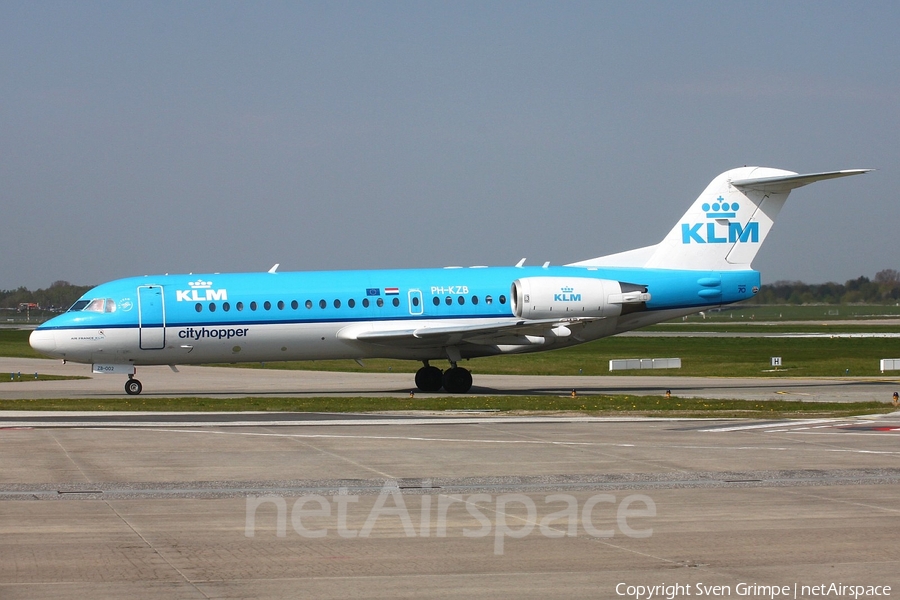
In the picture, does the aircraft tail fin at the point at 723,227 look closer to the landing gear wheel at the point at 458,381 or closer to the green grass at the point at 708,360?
the landing gear wheel at the point at 458,381

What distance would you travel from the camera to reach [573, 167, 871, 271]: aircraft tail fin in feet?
112

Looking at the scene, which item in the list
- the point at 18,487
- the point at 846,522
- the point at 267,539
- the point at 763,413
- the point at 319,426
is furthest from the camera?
the point at 763,413

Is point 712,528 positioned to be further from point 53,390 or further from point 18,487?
point 53,390

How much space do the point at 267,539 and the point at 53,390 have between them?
26367 mm

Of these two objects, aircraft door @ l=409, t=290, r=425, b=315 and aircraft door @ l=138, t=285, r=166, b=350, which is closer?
aircraft door @ l=138, t=285, r=166, b=350

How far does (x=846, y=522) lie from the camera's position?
1068 centimetres

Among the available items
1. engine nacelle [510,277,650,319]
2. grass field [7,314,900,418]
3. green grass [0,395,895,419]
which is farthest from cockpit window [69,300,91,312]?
engine nacelle [510,277,650,319]

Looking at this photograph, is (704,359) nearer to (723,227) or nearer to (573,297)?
(723,227)

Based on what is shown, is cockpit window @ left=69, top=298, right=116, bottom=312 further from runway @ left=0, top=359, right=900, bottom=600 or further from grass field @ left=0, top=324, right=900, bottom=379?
grass field @ left=0, top=324, right=900, bottom=379

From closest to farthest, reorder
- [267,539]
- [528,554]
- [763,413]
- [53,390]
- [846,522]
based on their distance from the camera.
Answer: [528,554] < [267,539] < [846,522] < [763,413] < [53,390]

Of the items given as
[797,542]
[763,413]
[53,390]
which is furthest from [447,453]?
[53,390]

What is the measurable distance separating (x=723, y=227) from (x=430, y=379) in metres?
10.8

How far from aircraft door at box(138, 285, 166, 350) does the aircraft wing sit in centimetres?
533

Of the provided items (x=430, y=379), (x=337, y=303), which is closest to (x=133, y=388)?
(x=337, y=303)
